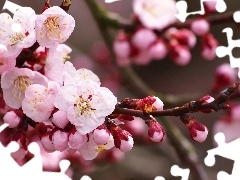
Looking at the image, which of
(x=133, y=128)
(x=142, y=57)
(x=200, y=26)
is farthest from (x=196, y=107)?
(x=133, y=128)

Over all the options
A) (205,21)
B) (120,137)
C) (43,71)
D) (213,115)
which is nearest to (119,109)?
(120,137)

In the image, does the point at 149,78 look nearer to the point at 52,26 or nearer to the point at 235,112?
the point at 235,112

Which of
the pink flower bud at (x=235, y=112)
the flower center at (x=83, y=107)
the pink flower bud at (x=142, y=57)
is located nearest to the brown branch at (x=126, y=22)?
the pink flower bud at (x=142, y=57)

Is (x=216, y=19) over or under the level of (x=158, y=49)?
over

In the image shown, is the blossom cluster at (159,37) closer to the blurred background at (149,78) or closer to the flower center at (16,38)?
the blurred background at (149,78)

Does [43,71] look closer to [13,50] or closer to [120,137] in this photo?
[13,50]

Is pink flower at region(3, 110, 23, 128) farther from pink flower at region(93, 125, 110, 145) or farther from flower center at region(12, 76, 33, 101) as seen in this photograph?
pink flower at region(93, 125, 110, 145)
